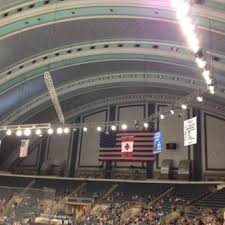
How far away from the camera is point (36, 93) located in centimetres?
2748

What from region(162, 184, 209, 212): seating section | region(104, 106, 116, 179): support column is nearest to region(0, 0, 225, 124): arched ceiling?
region(104, 106, 116, 179): support column

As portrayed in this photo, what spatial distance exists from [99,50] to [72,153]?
628 inches

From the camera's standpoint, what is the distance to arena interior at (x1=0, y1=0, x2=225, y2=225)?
17.1 m

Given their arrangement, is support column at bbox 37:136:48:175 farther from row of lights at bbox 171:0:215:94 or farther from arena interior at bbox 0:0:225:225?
row of lights at bbox 171:0:215:94

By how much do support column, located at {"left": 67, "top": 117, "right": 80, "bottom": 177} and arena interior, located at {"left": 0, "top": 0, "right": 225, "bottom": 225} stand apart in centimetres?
10

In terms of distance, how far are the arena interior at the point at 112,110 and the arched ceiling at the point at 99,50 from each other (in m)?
0.07

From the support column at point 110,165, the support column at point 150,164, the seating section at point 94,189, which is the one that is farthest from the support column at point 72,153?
the support column at point 150,164

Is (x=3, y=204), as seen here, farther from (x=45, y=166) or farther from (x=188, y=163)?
(x=188, y=163)

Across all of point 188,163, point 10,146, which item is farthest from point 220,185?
point 10,146

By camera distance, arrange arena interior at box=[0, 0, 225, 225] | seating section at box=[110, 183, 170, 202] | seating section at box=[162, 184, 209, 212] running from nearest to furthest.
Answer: arena interior at box=[0, 0, 225, 225], seating section at box=[162, 184, 209, 212], seating section at box=[110, 183, 170, 202]

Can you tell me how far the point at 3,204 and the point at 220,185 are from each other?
1529 cm

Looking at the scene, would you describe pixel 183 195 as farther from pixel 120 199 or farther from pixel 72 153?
pixel 72 153

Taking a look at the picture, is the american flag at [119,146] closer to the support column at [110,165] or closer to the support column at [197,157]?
the support column at [110,165]

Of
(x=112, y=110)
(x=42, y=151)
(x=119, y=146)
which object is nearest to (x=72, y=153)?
(x=42, y=151)
